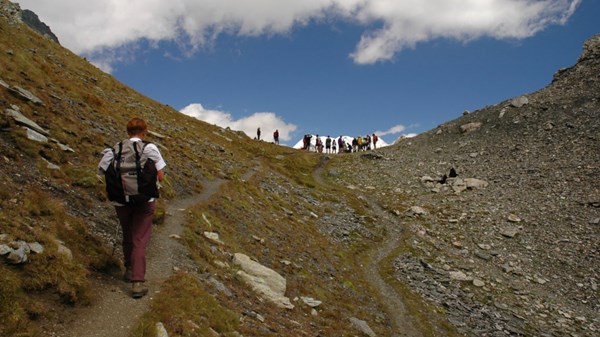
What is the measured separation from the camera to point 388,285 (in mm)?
28984

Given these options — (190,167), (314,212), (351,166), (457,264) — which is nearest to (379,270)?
(457,264)

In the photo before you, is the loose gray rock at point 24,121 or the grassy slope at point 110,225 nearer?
the grassy slope at point 110,225

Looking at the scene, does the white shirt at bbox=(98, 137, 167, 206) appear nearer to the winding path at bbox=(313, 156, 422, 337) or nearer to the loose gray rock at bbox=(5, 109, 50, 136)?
the loose gray rock at bbox=(5, 109, 50, 136)

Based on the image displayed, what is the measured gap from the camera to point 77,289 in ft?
32.2

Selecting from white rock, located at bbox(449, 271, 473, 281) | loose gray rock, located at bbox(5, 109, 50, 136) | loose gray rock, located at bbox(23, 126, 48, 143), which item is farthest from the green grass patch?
white rock, located at bbox(449, 271, 473, 281)

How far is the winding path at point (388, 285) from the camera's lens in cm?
2309

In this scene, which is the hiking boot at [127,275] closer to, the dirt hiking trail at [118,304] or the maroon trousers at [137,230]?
the dirt hiking trail at [118,304]

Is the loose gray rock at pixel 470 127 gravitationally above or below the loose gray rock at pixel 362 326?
above

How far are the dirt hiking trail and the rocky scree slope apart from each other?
62.6ft

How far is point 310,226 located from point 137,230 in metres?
24.5

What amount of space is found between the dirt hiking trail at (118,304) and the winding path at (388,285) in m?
13.4

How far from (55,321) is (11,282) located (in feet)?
4.03

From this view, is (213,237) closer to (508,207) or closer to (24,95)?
(24,95)

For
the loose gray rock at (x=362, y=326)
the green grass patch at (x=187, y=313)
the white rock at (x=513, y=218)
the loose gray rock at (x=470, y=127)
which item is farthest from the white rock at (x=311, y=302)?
the loose gray rock at (x=470, y=127)
